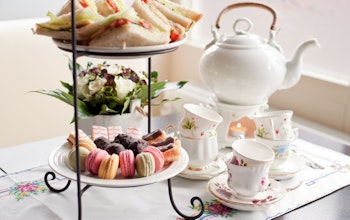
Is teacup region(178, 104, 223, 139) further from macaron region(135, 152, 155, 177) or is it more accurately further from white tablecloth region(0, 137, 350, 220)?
macaron region(135, 152, 155, 177)

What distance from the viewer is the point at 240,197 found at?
→ 1091mm

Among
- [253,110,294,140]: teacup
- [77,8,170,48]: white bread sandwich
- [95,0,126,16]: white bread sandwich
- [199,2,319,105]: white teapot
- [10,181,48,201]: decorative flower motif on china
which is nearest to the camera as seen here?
[77,8,170,48]: white bread sandwich

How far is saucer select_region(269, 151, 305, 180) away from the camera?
123cm

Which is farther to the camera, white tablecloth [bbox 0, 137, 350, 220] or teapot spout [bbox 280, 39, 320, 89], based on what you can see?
teapot spout [bbox 280, 39, 320, 89]

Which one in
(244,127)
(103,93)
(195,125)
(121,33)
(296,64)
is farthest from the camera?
(244,127)

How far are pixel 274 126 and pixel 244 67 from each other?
217 mm

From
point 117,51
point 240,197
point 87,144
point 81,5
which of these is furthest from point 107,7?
point 240,197

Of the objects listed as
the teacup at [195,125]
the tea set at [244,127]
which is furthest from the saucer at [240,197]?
the teacup at [195,125]

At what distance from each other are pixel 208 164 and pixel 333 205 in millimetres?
297

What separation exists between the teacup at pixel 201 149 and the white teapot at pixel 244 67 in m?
0.27

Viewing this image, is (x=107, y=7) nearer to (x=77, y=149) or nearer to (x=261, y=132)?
(x=77, y=149)

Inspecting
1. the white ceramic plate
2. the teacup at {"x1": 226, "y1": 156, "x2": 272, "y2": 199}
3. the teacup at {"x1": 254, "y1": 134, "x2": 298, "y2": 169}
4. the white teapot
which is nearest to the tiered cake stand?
the white ceramic plate

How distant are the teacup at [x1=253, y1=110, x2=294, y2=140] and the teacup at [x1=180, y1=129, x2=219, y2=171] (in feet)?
0.41

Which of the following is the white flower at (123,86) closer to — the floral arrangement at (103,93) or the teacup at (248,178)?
the floral arrangement at (103,93)
